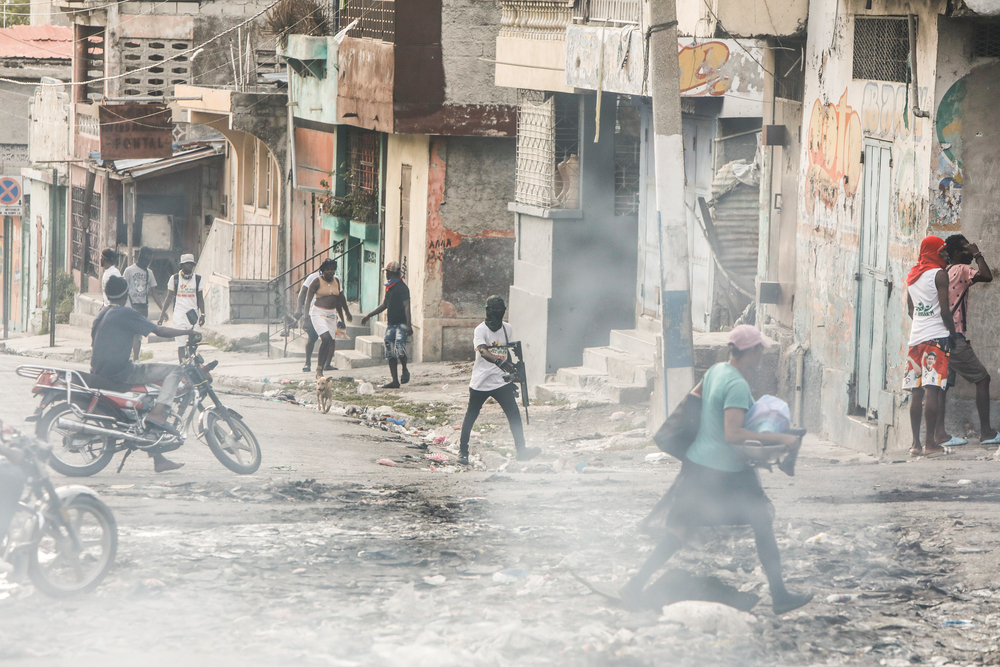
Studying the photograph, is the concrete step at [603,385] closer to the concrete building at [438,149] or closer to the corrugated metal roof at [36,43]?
the concrete building at [438,149]

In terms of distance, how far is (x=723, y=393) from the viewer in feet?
20.4

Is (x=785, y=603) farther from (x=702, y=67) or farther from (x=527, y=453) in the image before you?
(x=702, y=67)

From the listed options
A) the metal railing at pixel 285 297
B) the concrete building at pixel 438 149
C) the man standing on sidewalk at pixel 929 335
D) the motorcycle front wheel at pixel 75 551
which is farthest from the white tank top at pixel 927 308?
the metal railing at pixel 285 297

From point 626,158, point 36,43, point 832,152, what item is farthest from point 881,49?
point 36,43

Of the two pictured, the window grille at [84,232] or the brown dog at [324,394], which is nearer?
the brown dog at [324,394]

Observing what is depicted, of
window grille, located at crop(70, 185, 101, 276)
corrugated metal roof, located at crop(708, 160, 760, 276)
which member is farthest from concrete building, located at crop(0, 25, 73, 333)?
corrugated metal roof, located at crop(708, 160, 760, 276)

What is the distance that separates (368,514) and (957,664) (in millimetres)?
4116

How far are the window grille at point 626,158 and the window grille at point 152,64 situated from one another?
570 inches

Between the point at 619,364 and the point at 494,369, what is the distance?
12.3ft

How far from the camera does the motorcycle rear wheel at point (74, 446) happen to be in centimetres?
965

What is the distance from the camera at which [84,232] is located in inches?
1268

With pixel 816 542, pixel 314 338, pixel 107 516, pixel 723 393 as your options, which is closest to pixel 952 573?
pixel 816 542

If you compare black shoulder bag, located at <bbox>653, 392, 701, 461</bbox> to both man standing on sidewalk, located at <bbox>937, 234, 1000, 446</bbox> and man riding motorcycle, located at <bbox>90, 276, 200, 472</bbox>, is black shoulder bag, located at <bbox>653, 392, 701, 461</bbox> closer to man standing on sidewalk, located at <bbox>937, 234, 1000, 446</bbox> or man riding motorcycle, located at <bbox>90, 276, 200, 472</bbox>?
man standing on sidewalk, located at <bbox>937, 234, 1000, 446</bbox>

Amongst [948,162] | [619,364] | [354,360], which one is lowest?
[354,360]
